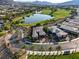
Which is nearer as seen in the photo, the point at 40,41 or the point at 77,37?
the point at 40,41

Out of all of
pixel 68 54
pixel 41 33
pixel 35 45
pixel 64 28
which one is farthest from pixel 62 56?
pixel 64 28

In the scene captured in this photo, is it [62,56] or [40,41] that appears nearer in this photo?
[62,56]

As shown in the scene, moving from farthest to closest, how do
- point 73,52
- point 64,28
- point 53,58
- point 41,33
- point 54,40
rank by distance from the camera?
point 64,28 → point 41,33 → point 54,40 → point 73,52 → point 53,58

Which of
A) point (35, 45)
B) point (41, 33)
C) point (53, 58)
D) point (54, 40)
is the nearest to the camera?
point (53, 58)

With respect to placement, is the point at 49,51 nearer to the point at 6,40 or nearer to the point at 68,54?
the point at 68,54

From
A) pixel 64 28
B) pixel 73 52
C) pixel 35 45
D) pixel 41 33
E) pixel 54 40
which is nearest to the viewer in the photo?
pixel 73 52

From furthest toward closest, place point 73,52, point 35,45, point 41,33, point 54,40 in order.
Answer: point 41,33 → point 54,40 → point 35,45 → point 73,52

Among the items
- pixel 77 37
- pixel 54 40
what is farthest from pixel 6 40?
pixel 77 37

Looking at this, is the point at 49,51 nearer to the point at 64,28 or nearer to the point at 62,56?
the point at 62,56

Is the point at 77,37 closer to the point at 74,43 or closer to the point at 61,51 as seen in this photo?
the point at 74,43
